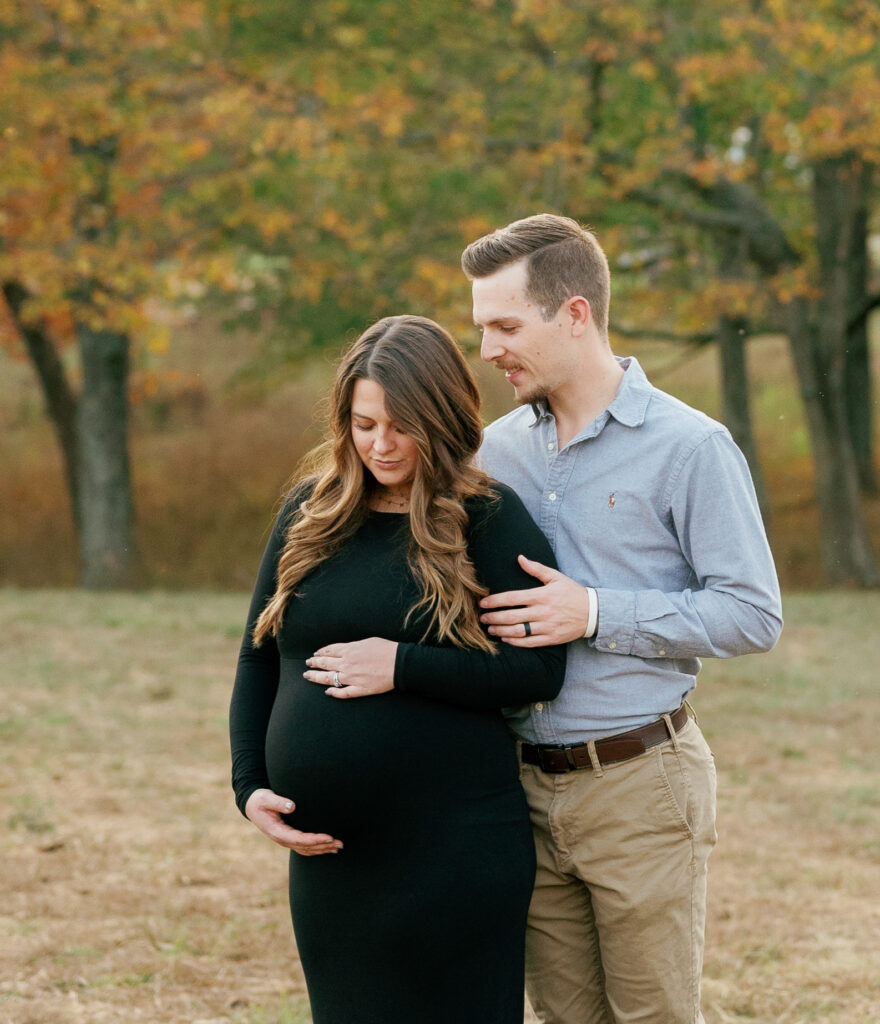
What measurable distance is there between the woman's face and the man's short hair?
39 centimetres

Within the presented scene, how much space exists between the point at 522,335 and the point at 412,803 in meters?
1.04

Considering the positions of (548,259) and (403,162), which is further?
(403,162)

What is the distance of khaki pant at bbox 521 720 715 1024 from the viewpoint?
2.73m

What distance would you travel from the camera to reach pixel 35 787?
244 inches

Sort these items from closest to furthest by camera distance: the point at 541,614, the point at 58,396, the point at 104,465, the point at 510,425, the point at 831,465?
the point at 541,614 → the point at 510,425 → the point at 831,465 → the point at 104,465 → the point at 58,396

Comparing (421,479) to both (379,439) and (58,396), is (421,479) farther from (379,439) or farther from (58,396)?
(58,396)

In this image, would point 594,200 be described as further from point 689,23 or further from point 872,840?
point 872,840

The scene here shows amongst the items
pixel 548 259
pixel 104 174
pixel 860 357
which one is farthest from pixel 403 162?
pixel 548 259

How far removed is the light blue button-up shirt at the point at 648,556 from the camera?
8.77ft

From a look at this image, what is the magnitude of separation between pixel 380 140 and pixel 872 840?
981 centimetres

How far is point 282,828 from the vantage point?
2713 millimetres

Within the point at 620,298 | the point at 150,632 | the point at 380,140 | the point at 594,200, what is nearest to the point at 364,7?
the point at 380,140

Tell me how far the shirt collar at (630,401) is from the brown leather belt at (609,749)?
2.21ft

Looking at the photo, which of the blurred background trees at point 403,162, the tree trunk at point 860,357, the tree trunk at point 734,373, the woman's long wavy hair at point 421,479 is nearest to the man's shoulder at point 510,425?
the woman's long wavy hair at point 421,479
